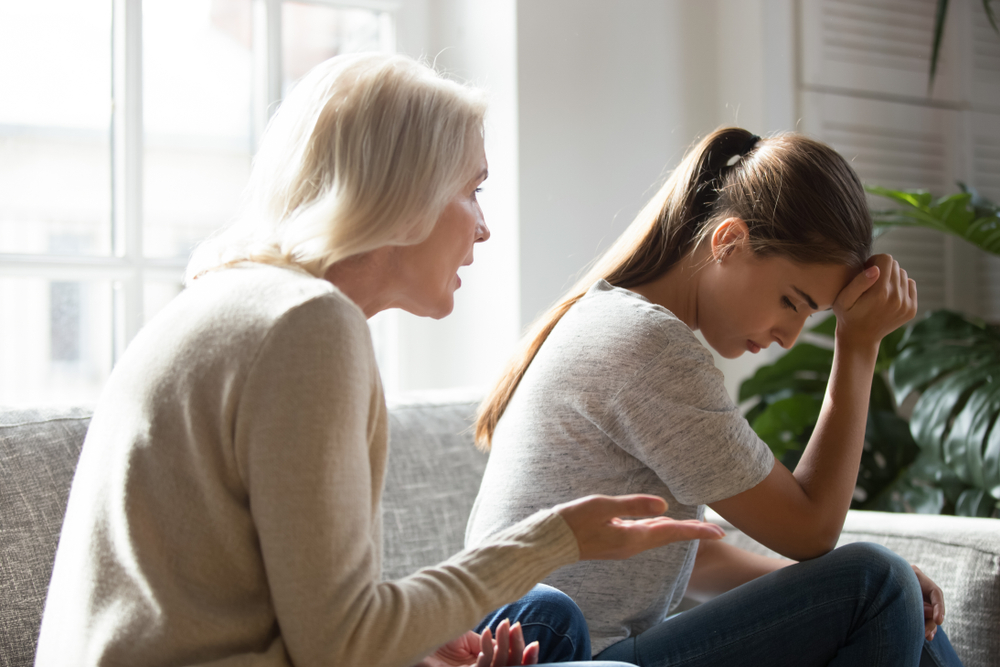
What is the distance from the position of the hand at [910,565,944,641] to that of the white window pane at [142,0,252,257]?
1.80m

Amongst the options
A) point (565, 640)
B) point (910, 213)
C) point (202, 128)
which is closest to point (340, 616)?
point (565, 640)

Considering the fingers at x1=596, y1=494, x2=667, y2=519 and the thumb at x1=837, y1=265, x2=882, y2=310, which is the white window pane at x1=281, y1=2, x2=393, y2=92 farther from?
the fingers at x1=596, y1=494, x2=667, y2=519

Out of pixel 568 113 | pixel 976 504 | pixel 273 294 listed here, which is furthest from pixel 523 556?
pixel 568 113

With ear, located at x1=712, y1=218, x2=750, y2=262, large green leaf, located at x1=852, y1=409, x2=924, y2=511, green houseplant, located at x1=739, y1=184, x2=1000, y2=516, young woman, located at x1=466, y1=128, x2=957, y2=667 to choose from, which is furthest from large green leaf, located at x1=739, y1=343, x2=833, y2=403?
ear, located at x1=712, y1=218, x2=750, y2=262

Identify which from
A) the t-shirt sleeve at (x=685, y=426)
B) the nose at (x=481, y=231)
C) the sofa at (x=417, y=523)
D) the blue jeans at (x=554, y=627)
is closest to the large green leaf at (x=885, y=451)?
the sofa at (x=417, y=523)

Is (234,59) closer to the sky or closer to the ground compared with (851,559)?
A: closer to the sky

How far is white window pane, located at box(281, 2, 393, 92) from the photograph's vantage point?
2361 mm

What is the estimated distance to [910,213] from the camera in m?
1.96

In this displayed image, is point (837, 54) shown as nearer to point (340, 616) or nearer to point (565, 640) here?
point (565, 640)

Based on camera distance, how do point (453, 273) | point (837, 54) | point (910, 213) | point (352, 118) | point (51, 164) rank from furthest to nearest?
point (837, 54), point (51, 164), point (910, 213), point (453, 273), point (352, 118)

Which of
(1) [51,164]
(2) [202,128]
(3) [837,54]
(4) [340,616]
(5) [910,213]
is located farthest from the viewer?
(3) [837,54]

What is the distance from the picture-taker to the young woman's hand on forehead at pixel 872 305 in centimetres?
113

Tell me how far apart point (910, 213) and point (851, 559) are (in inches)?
49.0

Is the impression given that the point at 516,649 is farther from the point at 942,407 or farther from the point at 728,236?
the point at 942,407
